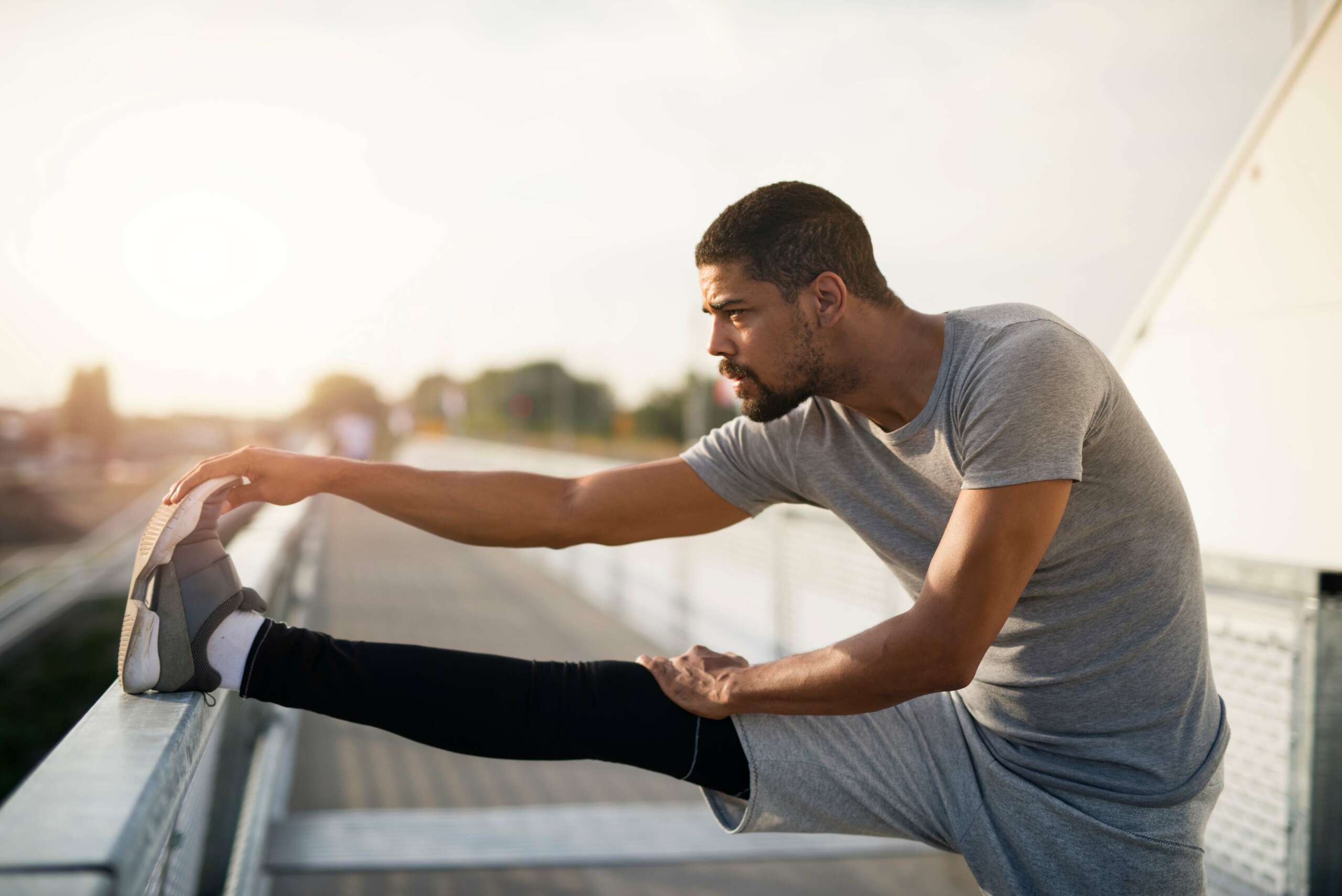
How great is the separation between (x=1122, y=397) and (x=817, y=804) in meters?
1.00

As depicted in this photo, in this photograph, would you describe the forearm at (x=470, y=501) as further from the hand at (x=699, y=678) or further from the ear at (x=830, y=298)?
the ear at (x=830, y=298)

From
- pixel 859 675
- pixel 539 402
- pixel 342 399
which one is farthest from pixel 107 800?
pixel 342 399

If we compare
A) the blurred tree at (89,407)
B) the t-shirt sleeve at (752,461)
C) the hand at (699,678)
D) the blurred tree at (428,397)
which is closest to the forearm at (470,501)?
the t-shirt sleeve at (752,461)

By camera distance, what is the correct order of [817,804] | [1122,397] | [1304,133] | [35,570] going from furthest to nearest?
[35,570] → [1304,133] → [817,804] → [1122,397]

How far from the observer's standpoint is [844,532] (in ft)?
16.0

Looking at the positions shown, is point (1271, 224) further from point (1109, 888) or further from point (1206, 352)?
point (1109, 888)

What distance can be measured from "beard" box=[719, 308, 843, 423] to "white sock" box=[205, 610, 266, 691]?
1080 millimetres

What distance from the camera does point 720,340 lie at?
7.43 ft

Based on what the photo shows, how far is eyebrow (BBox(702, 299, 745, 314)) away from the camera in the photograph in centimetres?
219

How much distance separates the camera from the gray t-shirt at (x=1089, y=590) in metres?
1.87

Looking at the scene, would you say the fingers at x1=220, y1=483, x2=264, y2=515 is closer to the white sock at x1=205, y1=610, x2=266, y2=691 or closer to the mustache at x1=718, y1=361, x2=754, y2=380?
the white sock at x1=205, y1=610, x2=266, y2=691

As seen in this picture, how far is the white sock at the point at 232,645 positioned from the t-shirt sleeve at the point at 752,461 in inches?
43.7

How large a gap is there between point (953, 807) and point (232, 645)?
4.76 ft

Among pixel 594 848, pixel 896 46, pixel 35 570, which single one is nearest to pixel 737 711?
pixel 594 848
